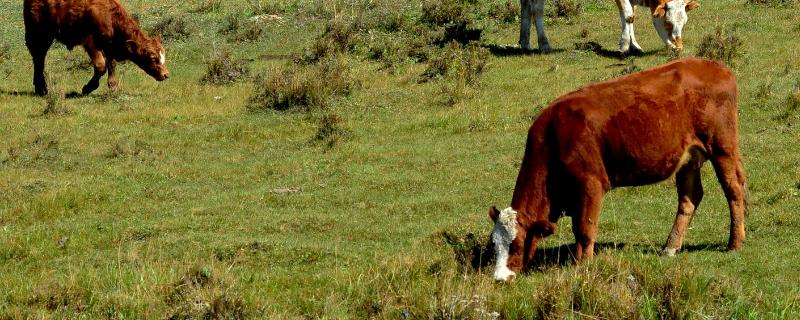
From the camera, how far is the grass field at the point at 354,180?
8562 millimetres

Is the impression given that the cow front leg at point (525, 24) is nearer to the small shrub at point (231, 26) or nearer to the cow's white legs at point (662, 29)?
the cow's white legs at point (662, 29)

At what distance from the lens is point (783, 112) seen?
15852mm

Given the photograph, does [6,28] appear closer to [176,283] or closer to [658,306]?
[176,283]

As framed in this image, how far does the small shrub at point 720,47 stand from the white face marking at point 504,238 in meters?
10.7

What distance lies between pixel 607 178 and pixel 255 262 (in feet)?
11.7

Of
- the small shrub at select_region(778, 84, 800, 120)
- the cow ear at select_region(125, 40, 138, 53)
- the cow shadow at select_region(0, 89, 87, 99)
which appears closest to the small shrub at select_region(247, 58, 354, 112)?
the cow ear at select_region(125, 40, 138, 53)

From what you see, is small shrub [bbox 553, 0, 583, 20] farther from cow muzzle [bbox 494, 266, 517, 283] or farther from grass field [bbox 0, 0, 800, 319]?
cow muzzle [bbox 494, 266, 517, 283]

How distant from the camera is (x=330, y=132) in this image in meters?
16.8

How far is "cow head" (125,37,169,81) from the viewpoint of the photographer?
21953mm

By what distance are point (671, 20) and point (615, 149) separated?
38.2ft

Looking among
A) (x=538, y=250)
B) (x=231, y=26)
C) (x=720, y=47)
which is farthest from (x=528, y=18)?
(x=538, y=250)

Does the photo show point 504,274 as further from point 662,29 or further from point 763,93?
point 662,29

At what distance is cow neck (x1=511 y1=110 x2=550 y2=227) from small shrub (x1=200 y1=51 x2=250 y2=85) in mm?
13459

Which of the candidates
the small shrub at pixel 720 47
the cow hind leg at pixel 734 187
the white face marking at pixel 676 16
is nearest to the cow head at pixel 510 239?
the cow hind leg at pixel 734 187
